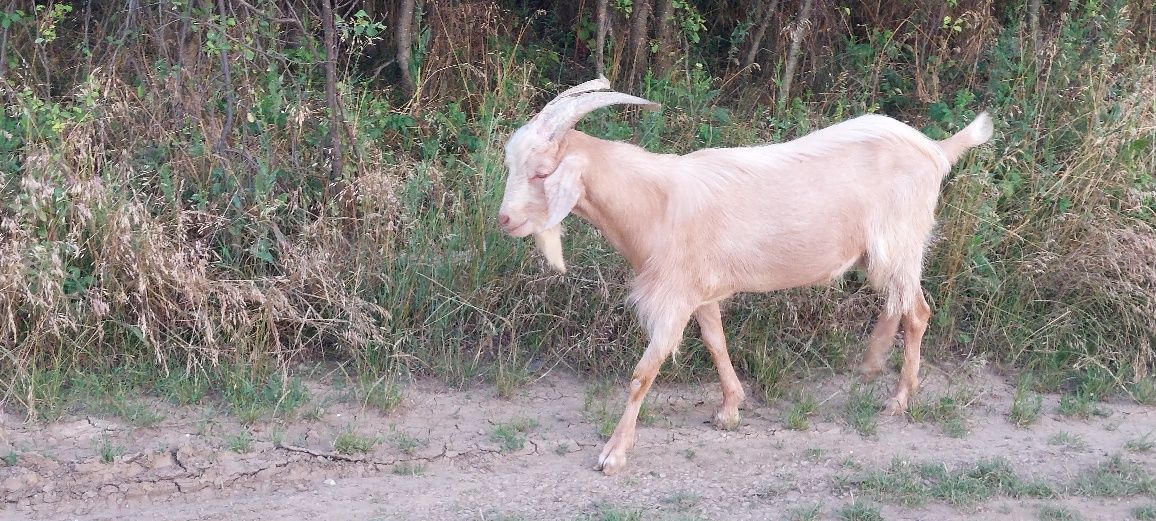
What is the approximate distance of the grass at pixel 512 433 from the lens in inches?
184

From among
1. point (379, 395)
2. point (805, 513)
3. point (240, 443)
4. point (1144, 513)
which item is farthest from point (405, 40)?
point (1144, 513)

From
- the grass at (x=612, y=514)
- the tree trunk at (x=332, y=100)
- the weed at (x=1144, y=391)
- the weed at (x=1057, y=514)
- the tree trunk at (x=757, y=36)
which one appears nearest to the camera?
the grass at (x=612, y=514)

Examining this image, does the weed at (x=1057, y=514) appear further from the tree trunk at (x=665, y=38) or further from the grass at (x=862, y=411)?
the tree trunk at (x=665, y=38)

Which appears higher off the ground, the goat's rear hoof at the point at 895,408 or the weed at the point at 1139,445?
the weed at the point at 1139,445

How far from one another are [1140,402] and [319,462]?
3.79m

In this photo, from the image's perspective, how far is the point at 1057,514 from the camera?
13.4ft

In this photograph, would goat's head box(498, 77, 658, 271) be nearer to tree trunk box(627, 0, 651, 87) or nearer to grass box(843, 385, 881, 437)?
grass box(843, 385, 881, 437)

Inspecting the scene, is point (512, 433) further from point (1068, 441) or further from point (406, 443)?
point (1068, 441)

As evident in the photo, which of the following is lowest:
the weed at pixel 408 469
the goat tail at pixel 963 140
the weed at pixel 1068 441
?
the weed at pixel 408 469

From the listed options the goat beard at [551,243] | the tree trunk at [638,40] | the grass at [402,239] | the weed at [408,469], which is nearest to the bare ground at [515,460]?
the weed at [408,469]

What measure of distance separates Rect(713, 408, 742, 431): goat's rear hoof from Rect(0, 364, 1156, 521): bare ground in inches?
2.2

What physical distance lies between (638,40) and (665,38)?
17cm

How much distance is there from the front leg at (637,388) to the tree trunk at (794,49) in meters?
2.48

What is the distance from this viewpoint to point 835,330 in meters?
5.46
